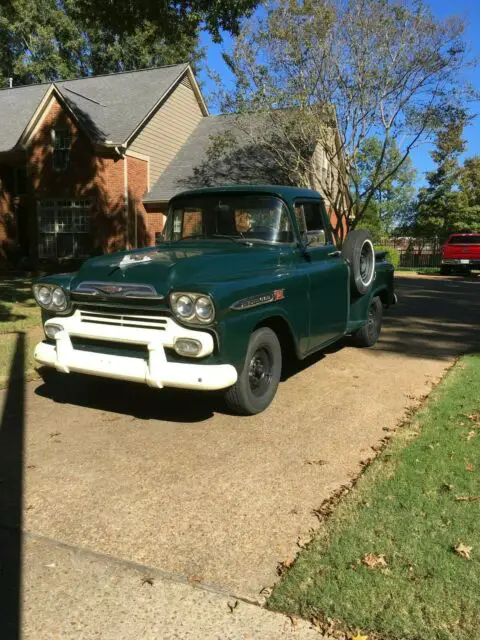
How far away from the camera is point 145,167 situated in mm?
21281

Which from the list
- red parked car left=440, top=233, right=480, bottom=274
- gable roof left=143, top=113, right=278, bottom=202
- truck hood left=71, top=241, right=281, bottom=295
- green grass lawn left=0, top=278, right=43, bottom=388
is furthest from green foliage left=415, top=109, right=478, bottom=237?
truck hood left=71, top=241, right=281, bottom=295

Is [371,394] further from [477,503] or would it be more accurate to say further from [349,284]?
[477,503]

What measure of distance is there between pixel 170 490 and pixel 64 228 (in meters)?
19.0

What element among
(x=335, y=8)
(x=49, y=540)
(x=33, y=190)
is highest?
(x=335, y=8)

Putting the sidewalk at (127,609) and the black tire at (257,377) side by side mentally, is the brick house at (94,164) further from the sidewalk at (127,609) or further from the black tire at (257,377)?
the sidewalk at (127,609)

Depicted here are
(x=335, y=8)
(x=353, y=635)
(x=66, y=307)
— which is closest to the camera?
(x=353, y=635)

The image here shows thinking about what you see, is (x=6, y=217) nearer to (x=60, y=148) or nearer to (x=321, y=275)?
(x=60, y=148)

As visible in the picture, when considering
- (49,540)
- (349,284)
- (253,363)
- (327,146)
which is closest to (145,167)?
(327,146)

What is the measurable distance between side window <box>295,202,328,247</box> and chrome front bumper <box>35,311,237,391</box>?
6.64 feet

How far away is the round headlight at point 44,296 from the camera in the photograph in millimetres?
4781

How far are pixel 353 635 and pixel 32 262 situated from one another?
69.3ft

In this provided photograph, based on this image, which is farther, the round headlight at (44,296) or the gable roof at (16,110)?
the gable roof at (16,110)

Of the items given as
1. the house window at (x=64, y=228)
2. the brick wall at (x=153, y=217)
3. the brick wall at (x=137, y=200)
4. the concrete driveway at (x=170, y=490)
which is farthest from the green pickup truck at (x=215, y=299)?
the brick wall at (x=153, y=217)

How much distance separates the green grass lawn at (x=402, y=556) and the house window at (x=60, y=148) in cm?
1972
